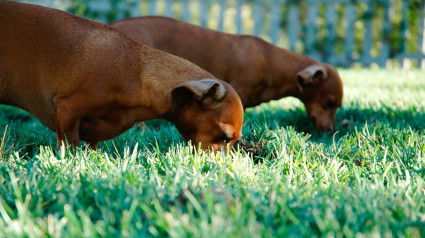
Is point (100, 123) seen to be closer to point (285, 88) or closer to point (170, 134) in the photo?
point (170, 134)

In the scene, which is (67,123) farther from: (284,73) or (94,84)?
(284,73)

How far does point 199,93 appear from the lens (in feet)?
9.16

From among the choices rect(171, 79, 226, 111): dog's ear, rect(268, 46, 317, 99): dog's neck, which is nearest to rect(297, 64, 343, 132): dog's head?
rect(268, 46, 317, 99): dog's neck

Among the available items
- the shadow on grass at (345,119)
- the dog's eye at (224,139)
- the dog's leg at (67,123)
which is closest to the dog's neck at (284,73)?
the shadow on grass at (345,119)

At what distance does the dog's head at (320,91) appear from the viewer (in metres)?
4.71

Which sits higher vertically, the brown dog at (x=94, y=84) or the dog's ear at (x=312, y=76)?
the brown dog at (x=94, y=84)

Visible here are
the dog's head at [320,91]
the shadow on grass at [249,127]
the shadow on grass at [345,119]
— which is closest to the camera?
the shadow on grass at [249,127]

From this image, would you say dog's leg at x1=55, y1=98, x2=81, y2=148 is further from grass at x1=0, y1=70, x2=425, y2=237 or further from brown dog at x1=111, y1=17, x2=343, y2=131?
brown dog at x1=111, y1=17, x2=343, y2=131

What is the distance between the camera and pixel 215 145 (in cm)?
306

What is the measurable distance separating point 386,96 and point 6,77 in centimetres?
408

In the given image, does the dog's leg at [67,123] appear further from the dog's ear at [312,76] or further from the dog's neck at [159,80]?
the dog's ear at [312,76]

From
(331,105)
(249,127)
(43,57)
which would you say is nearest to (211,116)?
(249,127)

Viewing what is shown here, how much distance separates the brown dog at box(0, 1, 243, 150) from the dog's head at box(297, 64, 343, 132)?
1867mm

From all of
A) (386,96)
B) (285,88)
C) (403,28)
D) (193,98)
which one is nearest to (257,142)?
(193,98)
